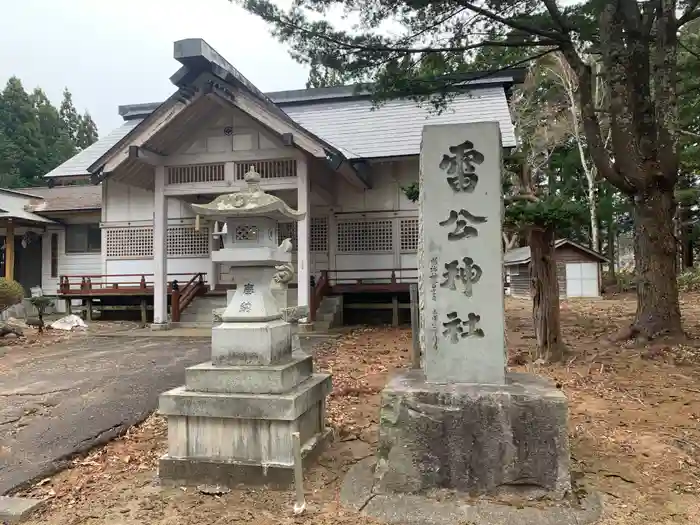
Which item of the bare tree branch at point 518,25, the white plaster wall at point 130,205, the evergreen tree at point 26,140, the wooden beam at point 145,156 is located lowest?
the white plaster wall at point 130,205

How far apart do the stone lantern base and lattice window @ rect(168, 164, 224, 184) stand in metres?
9.96

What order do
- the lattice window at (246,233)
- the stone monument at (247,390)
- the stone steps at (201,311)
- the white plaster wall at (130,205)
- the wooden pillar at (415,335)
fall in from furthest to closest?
the white plaster wall at (130,205)
the stone steps at (201,311)
the wooden pillar at (415,335)
the lattice window at (246,233)
the stone monument at (247,390)

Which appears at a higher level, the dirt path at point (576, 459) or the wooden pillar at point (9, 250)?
the wooden pillar at point (9, 250)

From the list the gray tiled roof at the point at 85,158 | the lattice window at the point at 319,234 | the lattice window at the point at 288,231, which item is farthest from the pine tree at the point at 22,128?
the lattice window at the point at 319,234

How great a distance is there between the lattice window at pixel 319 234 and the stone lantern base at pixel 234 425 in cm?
1101

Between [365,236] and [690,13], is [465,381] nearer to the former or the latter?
[690,13]

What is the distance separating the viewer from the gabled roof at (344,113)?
1241cm

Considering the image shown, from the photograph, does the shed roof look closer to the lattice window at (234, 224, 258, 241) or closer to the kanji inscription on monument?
the lattice window at (234, 224, 258, 241)

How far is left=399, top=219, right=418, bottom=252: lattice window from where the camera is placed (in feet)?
49.2

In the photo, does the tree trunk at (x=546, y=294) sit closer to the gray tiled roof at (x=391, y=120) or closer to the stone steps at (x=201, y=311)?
the gray tiled roof at (x=391, y=120)

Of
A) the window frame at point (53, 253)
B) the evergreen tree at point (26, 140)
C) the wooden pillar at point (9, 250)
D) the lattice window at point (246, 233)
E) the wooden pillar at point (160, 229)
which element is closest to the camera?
the lattice window at point (246, 233)

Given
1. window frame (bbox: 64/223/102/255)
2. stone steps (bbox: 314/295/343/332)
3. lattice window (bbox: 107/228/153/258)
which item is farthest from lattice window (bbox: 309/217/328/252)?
window frame (bbox: 64/223/102/255)

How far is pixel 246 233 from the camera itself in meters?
5.15

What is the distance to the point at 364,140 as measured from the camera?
51.6 feet
